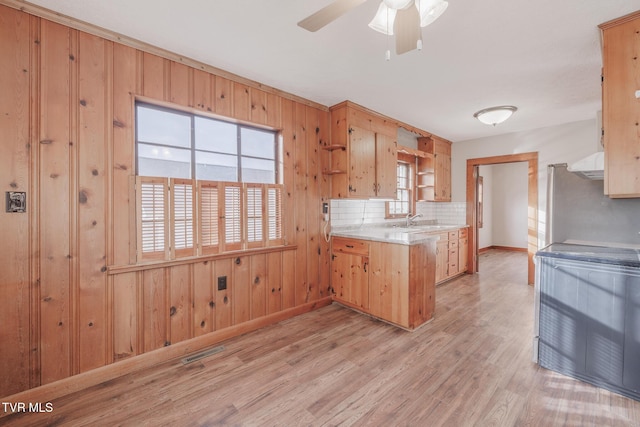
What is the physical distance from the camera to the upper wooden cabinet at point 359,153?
3.40m

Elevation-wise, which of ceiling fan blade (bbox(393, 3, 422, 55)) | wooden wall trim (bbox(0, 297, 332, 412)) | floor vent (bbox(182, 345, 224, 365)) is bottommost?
floor vent (bbox(182, 345, 224, 365))

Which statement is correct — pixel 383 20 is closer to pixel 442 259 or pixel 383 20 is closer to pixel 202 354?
pixel 202 354

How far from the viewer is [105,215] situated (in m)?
2.06

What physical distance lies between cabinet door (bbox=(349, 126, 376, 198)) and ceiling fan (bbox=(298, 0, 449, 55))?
161 cm

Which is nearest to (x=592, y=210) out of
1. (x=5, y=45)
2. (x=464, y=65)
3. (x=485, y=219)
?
(x=464, y=65)

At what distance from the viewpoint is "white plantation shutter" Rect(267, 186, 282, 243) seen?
2.97m

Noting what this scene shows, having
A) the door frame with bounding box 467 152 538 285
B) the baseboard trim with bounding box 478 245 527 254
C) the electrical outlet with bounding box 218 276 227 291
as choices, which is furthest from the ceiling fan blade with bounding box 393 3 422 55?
the baseboard trim with bounding box 478 245 527 254

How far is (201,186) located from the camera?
248cm

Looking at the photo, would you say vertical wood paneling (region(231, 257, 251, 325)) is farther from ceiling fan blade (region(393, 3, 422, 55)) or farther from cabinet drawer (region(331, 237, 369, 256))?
ceiling fan blade (region(393, 3, 422, 55))

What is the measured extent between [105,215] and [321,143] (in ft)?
7.79

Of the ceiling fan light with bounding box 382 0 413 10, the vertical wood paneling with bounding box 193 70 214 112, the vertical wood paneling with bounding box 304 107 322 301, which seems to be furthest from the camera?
the vertical wood paneling with bounding box 304 107 322 301

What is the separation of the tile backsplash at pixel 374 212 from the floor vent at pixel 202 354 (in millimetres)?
1946

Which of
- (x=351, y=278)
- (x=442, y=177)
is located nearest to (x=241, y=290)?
(x=351, y=278)

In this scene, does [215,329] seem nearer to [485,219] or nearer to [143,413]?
[143,413]
